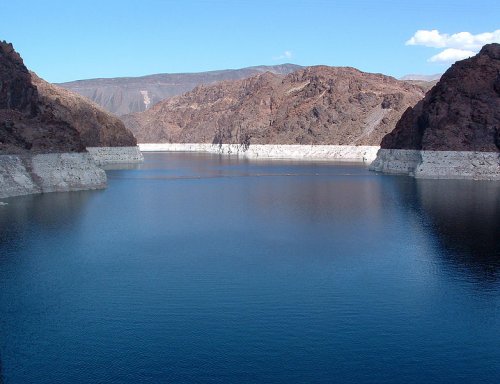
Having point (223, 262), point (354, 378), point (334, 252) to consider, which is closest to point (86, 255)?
point (223, 262)

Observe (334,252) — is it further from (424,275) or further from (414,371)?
(414,371)

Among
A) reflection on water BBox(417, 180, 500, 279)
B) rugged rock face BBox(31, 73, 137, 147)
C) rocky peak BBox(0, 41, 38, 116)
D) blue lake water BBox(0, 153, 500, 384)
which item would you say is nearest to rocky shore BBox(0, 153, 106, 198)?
blue lake water BBox(0, 153, 500, 384)

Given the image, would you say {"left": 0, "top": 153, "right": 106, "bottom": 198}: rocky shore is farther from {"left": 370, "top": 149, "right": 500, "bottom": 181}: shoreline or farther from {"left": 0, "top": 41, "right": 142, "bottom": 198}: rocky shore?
{"left": 370, "top": 149, "right": 500, "bottom": 181}: shoreline

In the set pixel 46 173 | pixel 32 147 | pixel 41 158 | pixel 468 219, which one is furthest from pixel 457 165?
pixel 32 147

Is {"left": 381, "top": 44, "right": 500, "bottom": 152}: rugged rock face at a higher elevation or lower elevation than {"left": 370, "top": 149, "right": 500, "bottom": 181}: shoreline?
higher

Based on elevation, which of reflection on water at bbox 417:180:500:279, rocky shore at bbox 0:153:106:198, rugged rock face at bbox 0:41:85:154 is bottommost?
reflection on water at bbox 417:180:500:279

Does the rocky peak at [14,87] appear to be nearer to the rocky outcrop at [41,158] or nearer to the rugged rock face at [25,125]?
the rugged rock face at [25,125]

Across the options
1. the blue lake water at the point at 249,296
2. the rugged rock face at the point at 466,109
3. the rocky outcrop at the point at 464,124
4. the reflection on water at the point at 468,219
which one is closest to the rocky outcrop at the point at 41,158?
the blue lake water at the point at 249,296

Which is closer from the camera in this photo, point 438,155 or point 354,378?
point 354,378
